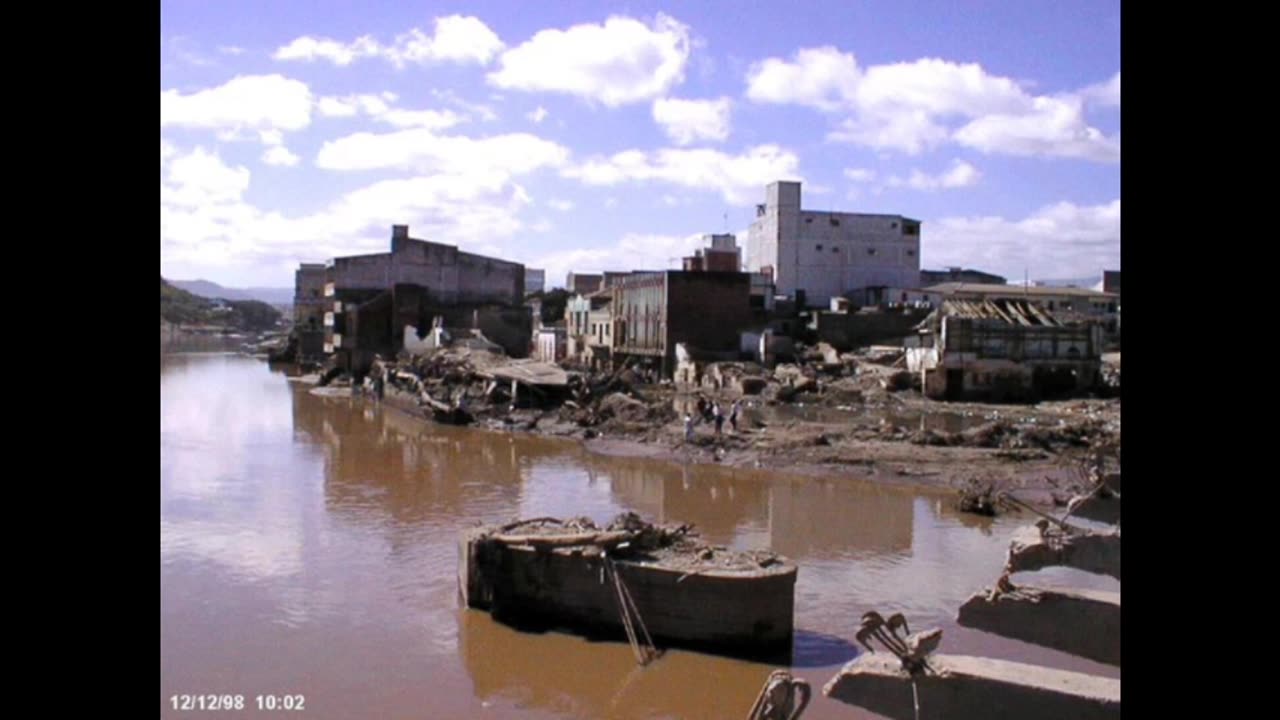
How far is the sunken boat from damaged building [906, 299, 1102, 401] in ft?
97.1

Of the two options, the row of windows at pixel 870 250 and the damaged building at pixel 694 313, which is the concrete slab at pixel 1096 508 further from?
the row of windows at pixel 870 250

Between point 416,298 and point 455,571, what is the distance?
42.5 meters

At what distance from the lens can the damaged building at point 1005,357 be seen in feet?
139

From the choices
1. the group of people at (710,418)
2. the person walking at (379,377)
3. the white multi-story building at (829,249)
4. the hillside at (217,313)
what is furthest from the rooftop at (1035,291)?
the hillside at (217,313)

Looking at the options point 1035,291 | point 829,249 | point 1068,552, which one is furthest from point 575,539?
point 829,249

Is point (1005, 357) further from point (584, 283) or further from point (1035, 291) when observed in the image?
point (584, 283)

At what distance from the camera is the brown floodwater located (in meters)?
12.7

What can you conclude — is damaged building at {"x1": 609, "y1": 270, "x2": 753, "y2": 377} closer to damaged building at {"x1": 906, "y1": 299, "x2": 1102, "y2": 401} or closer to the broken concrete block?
damaged building at {"x1": 906, "y1": 299, "x2": 1102, "y2": 401}
